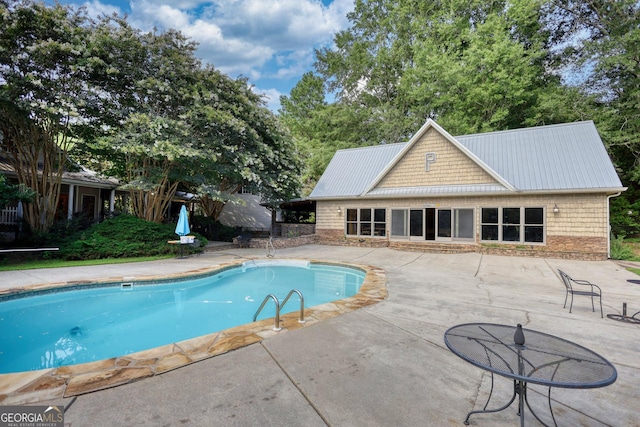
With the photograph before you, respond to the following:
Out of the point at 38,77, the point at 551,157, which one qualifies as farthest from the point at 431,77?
the point at 38,77

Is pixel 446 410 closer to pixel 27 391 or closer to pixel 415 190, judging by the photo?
pixel 27 391

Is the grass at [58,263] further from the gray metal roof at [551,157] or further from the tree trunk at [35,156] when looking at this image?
the gray metal roof at [551,157]

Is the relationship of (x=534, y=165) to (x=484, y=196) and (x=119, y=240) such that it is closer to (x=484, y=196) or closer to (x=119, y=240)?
(x=484, y=196)

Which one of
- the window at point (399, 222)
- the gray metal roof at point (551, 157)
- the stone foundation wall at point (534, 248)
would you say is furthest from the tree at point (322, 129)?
the gray metal roof at point (551, 157)

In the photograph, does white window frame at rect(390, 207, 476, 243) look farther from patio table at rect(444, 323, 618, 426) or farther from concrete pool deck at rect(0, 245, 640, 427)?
patio table at rect(444, 323, 618, 426)

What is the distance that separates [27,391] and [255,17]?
15.9 m

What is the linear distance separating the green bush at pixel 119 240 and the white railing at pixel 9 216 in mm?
4605

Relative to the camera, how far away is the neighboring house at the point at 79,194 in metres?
13.1

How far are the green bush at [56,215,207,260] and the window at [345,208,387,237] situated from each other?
9.11 m

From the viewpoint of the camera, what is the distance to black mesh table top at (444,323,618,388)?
198cm

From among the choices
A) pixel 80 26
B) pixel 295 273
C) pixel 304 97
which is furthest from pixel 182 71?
pixel 304 97

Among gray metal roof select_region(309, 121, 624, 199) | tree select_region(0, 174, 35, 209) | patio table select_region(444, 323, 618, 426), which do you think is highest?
gray metal roof select_region(309, 121, 624, 199)

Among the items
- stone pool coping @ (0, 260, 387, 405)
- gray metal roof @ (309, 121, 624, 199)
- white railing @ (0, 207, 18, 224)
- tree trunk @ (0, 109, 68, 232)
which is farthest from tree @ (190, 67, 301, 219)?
stone pool coping @ (0, 260, 387, 405)

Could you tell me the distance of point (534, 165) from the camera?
43.2ft
